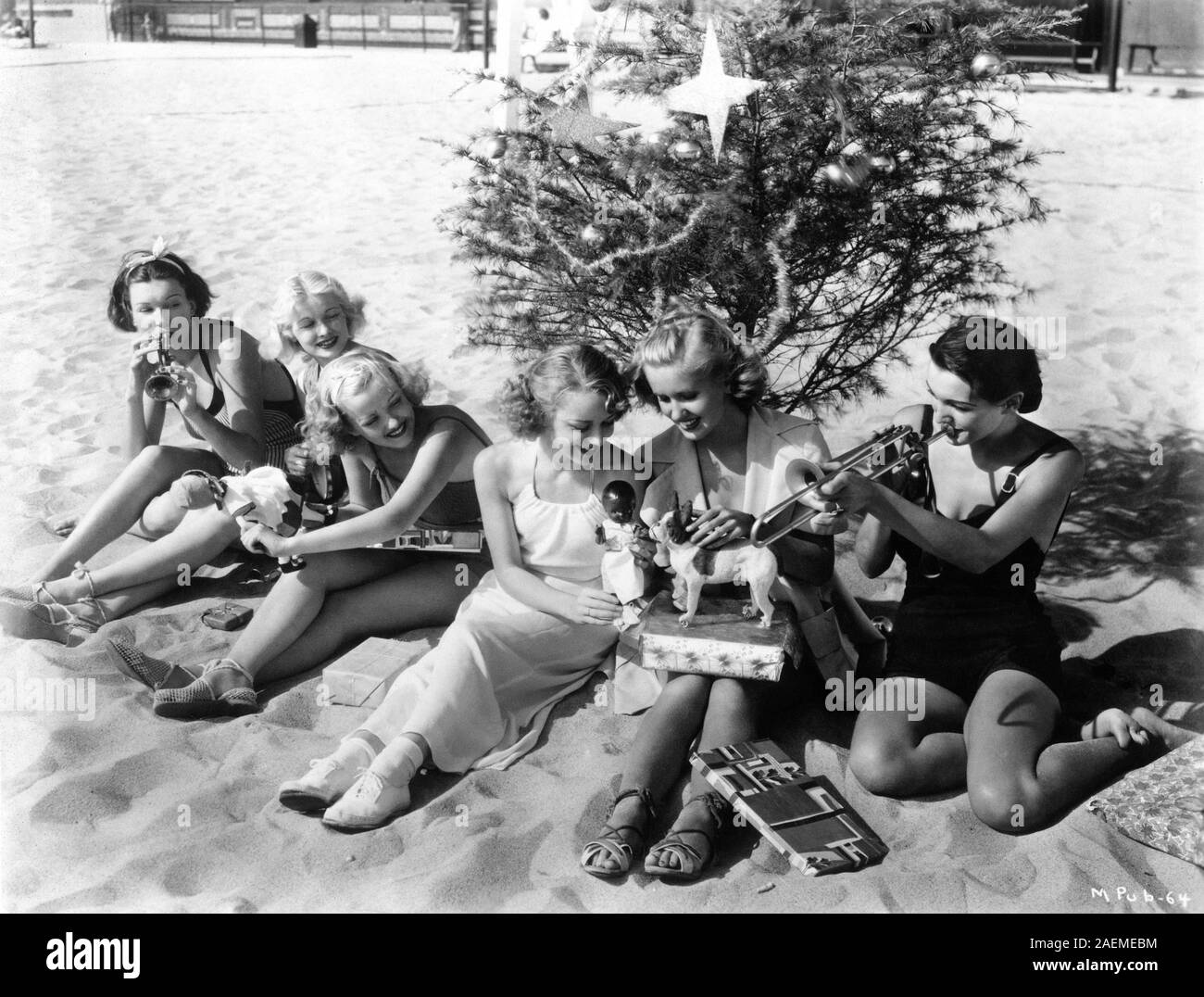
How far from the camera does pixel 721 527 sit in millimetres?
2785

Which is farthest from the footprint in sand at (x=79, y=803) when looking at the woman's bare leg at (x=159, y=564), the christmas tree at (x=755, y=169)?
the christmas tree at (x=755, y=169)

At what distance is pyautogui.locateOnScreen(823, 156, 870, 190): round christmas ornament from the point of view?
3062 millimetres

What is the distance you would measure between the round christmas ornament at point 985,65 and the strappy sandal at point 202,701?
8.08 feet

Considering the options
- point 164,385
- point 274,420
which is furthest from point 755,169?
point 164,385

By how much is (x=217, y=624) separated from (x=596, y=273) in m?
1.51

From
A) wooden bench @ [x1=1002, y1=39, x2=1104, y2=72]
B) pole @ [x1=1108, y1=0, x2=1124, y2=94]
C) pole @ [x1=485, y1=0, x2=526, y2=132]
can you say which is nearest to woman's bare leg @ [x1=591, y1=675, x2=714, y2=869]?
pole @ [x1=485, y1=0, x2=526, y2=132]

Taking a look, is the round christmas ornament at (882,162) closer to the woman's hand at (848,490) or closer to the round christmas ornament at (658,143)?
the round christmas ornament at (658,143)

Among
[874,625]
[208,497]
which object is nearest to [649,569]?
[874,625]

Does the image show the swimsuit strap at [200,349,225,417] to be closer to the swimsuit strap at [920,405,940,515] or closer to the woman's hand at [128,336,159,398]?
Result: the woman's hand at [128,336,159,398]

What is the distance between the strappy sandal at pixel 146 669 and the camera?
125 inches

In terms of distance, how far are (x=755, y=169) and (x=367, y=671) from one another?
1692 mm
